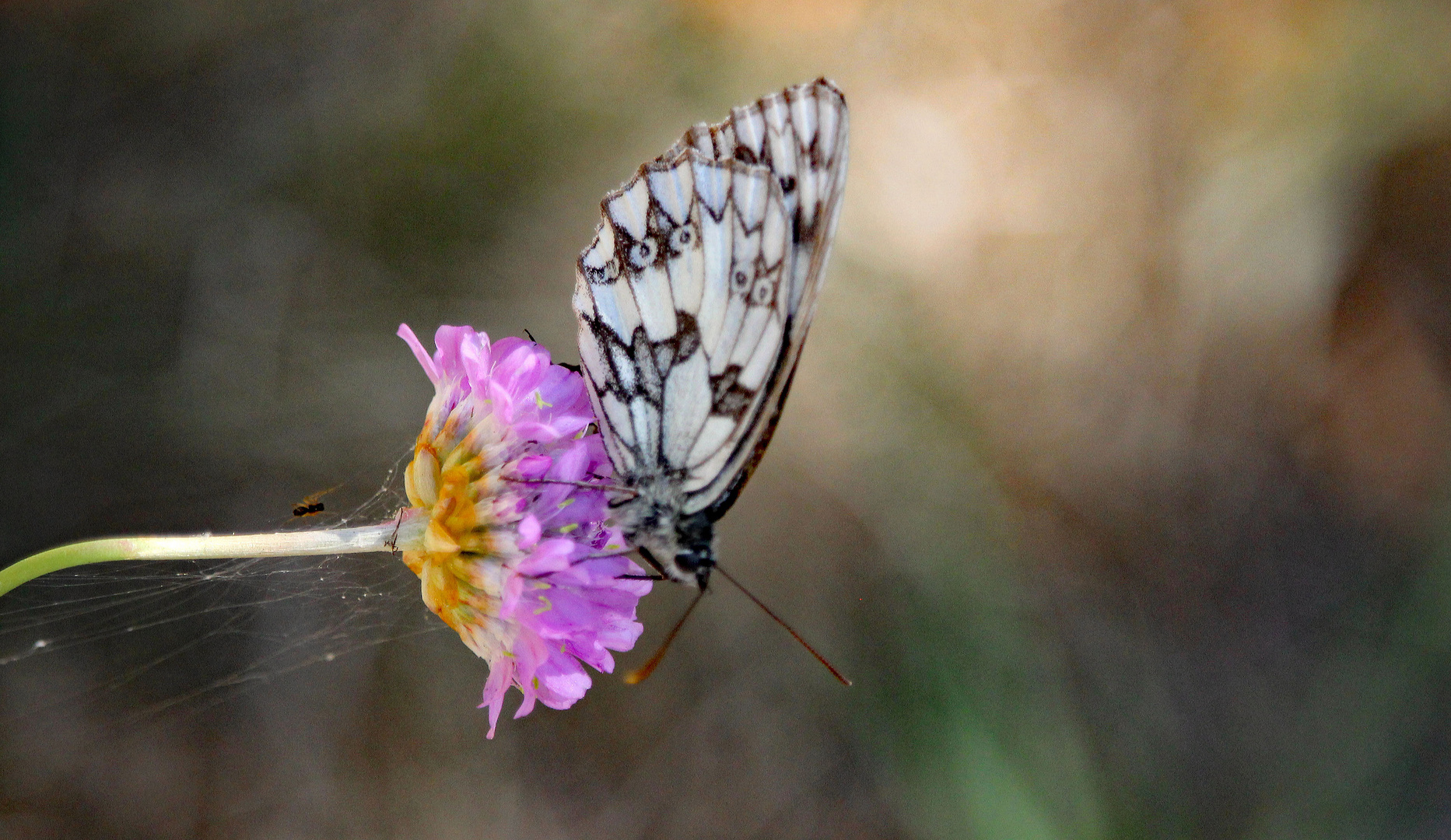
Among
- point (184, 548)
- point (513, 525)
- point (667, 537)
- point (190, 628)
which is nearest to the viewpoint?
point (184, 548)

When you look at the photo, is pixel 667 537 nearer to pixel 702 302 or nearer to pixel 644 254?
pixel 702 302

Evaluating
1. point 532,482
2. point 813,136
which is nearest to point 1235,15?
point 813,136

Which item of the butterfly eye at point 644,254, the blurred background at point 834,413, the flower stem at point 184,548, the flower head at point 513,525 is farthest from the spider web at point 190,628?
Answer: the butterfly eye at point 644,254

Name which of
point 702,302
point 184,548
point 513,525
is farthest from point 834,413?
point 184,548

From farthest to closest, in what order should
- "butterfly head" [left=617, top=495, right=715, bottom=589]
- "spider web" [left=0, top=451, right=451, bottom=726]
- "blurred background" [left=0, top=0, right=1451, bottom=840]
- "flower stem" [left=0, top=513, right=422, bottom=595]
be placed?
"blurred background" [left=0, top=0, right=1451, bottom=840], "spider web" [left=0, top=451, right=451, bottom=726], "butterfly head" [left=617, top=495, right=715, bottom=589], "flower stem" [left=0, top=513, right=422, bottom=595]

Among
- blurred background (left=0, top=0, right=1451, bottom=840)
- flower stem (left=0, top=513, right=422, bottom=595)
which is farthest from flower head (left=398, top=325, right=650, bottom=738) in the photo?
blurred background (left=0, top=0, right=1451, bottom=840)

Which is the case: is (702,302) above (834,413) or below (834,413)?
above

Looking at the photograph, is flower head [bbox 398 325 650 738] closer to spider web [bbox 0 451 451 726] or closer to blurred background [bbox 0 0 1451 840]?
blurred background [bbox 0 0 1451 840]

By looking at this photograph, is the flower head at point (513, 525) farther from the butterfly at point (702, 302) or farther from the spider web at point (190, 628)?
the spider web at point (190, 628)
